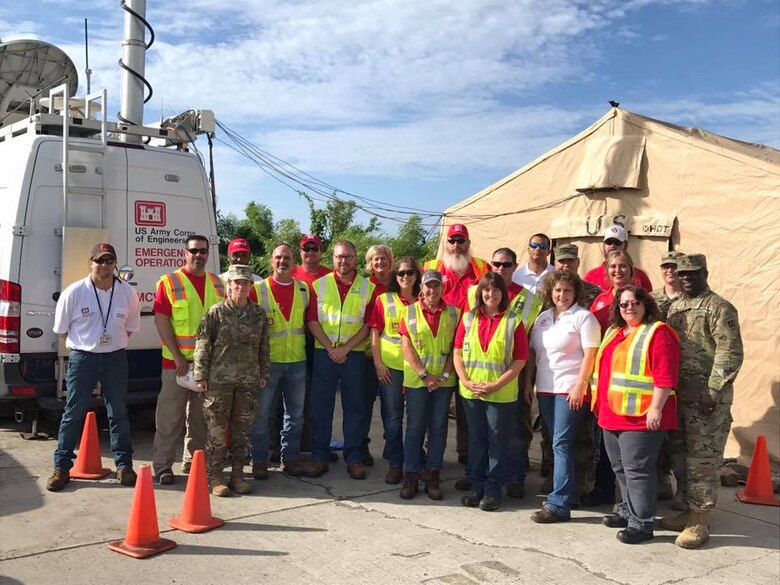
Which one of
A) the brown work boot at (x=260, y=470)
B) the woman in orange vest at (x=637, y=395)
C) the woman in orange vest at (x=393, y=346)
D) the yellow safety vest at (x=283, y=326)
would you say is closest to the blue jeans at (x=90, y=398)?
the brown work boot at (x=260, y=470)

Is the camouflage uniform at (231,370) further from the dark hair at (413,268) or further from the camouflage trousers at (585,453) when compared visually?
the camouflage trousers at (585,453)

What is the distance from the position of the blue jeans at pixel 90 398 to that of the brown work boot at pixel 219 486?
0.73 m

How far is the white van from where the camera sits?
20.2 feet

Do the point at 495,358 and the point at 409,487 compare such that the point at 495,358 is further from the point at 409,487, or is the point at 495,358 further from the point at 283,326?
the point at 283,326

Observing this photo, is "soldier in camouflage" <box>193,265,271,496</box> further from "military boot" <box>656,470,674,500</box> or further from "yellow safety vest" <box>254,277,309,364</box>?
"military boot" <box>656,470,674,500</box>

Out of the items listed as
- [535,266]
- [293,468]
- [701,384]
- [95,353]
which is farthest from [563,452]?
[95,353]

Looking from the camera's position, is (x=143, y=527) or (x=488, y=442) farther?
(x=488, y=442)

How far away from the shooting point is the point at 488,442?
5391 mm

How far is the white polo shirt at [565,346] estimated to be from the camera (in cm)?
504

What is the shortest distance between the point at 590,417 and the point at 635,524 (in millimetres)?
891

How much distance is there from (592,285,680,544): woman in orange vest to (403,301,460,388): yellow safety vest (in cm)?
116

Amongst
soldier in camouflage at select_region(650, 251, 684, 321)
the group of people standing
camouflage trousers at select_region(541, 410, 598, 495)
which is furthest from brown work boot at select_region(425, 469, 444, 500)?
soldier in camouflage at select_region(650, 251, 684, 321)

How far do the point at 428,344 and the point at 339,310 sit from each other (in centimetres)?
85

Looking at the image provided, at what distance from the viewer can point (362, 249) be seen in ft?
71.4
